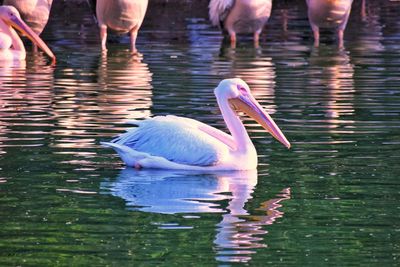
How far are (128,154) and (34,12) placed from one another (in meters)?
10.0

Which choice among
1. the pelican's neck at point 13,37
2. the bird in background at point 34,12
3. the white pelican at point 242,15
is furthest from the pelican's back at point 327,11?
the pelican's neck at point 13,37

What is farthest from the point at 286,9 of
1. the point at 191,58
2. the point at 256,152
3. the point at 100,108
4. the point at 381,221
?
the point at 381,221

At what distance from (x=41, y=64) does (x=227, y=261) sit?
411 inches

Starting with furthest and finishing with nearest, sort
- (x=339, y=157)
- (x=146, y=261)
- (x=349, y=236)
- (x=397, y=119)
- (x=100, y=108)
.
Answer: (x=100, y=108)
(x=397, y=119)
(x=339, y=157)
(x=349, y=236)
(x=146, y=261)

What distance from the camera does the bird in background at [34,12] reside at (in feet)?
59.9

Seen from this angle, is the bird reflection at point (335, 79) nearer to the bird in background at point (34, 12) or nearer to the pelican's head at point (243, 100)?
the pelican's head at point (243, 100)

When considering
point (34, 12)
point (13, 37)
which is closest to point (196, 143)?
point (13, 37)

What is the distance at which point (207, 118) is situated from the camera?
11.1 metres

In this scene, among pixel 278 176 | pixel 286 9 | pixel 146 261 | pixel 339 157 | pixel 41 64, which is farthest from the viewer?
pixel 286 9

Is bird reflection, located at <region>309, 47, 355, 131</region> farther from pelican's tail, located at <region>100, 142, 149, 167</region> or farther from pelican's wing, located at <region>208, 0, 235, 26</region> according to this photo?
pelican's tail, located at <region>100, 142, 149, 167</region>

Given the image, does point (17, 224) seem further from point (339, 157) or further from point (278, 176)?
point (339, 157)

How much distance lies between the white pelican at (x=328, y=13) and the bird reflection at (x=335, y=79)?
82 centimetres

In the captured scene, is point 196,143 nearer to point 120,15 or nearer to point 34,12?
point 120,15

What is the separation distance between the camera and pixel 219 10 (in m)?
19.3
